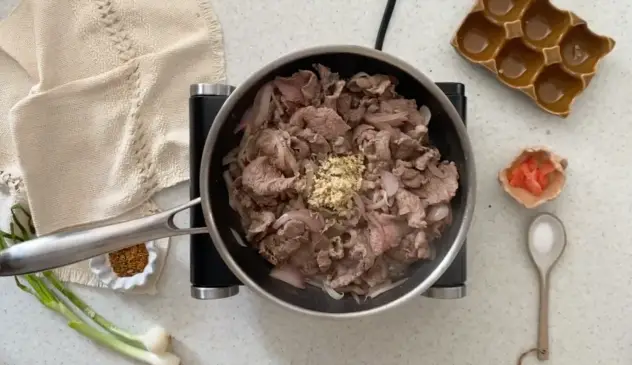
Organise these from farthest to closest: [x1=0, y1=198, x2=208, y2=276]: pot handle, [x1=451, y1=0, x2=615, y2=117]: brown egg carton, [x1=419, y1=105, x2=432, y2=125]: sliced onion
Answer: [x1=451, y1=0, x2=615, y2=117]: brown egg carton < [x1=419, y1=105, x2=432, y2=125]: sliced onion < [x1=0, y1=198, x2=208, y2=276]: pot handle

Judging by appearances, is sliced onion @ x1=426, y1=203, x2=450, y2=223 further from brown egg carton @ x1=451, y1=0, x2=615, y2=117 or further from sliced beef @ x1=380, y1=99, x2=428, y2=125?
brown egg carton @ x1=451, y1=0, x2=615, y2=117

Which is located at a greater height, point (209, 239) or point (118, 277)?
point (209, 239)

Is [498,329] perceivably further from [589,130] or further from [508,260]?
[589,130]

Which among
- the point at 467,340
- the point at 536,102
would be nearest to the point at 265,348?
the point at 467,340

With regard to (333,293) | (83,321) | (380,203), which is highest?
(380,203)

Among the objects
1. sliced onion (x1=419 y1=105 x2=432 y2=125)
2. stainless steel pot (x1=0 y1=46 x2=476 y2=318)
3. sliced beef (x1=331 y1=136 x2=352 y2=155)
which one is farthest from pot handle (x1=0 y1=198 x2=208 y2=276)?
sliced onion (x1=419 y1=105 x2=432 y2=125)

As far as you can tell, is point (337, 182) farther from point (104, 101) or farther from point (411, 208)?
Result: point (104, 101)

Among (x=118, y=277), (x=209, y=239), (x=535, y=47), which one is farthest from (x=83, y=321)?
(x=535, y=47)
